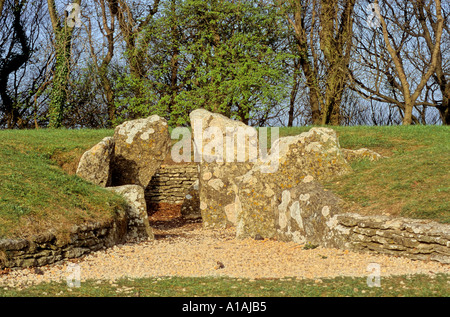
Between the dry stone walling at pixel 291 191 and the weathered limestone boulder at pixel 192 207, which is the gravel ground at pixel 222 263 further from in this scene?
the weathered limestone boulder at pixel 192 207

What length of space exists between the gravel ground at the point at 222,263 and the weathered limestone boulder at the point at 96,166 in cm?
332

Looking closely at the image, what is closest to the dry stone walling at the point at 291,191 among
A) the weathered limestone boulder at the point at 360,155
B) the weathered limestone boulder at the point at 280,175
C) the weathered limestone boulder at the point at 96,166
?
the weathered limestone boulder at the point at 280,175

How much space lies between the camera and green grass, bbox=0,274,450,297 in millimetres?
6117

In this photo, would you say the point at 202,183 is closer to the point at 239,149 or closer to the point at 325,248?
the point at 239,149

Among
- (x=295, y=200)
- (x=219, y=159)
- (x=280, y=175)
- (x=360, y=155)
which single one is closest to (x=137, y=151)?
(x=219, y=159)

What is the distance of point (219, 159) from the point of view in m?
13.9

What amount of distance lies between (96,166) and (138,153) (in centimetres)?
208

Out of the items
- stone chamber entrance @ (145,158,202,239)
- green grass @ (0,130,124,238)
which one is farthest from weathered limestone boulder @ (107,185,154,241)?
stone chamber entrance @ (145,158,202,239)

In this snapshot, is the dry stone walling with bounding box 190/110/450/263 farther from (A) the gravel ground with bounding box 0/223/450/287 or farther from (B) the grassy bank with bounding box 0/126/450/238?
(B) the grassy bank with bounding box 0/126/450/238

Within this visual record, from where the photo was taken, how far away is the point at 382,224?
8.51m

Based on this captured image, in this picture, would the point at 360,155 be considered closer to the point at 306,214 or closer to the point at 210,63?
the point at 306,214

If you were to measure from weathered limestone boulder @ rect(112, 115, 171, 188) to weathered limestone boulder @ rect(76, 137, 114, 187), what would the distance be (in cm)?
135

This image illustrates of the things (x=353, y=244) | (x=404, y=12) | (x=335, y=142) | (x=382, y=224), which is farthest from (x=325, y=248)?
(x=404, y=12)

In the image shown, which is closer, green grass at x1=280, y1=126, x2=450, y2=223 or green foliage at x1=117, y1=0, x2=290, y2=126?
green grass at x1=280, y1=126, x2=450, y2=223
